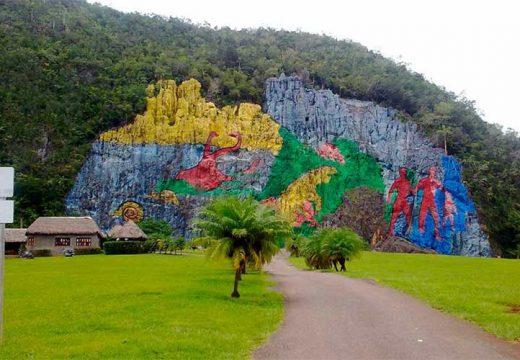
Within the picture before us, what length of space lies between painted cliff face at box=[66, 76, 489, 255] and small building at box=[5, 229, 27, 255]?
13.6m

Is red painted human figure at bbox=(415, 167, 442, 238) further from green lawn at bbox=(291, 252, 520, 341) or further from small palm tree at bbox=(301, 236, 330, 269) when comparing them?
green lawn at bbox=(291, 252, 520, 341)

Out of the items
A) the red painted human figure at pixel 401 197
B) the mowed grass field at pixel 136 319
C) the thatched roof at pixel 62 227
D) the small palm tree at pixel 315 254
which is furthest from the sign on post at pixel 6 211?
the red painted human figure at pixel 401 197

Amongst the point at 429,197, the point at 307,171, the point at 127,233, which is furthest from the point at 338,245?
the point at 429,197

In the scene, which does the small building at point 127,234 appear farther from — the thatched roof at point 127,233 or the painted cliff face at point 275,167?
the painted cliff face at point 275,167

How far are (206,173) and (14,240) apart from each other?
2937 cm

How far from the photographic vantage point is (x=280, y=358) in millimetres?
10883

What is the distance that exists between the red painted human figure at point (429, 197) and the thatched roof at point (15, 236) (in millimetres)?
54494

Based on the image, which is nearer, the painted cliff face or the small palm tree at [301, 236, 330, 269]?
the small palm tree at [301, 236, 330, 269]

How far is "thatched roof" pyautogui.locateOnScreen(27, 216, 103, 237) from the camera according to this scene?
63.1 metres

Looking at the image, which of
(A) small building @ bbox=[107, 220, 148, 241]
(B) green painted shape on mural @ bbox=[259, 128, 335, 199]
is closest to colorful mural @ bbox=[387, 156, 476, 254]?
(B) green painted shape on mural @ bbox=[259, 128, 335, 199]

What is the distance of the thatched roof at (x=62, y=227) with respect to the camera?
63.1 metres

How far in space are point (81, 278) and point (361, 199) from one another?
57.8m

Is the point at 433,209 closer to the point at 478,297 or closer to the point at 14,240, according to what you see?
the point at 14,240

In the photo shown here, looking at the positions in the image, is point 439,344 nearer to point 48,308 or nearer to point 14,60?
point 48,308
